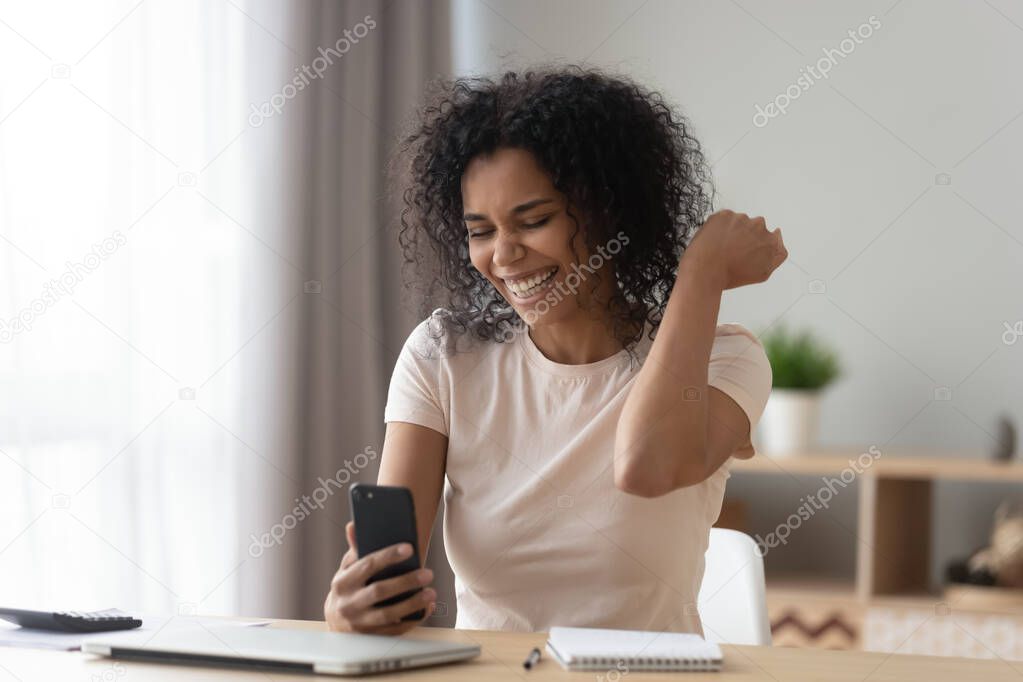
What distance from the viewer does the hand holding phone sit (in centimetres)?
115

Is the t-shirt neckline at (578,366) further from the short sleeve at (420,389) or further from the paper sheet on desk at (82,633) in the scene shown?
the paper sheet on desk at (82,633)

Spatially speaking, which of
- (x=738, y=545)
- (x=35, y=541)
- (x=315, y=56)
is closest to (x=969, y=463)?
(x=738, y=545)

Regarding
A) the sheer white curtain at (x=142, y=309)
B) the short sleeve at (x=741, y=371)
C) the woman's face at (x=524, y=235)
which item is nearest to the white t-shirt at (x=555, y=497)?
the short sleeve at (x=741, y=371)

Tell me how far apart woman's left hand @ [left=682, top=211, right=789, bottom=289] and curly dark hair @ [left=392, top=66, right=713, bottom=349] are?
134mm

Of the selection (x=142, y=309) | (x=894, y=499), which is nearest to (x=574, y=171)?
(x=142, y=309)

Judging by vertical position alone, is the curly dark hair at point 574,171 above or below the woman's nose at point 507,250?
above

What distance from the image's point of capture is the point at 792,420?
2848 millimetres

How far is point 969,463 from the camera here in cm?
268

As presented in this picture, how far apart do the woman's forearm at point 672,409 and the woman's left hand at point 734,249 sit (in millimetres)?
52

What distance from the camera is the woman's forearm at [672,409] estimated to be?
135 cm

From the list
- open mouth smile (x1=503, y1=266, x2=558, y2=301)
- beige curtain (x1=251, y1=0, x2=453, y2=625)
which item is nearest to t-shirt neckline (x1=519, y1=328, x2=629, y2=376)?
open mouth smile (x1=503, y1=266, x2=558, y2=301)

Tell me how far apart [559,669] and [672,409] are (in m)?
0.41

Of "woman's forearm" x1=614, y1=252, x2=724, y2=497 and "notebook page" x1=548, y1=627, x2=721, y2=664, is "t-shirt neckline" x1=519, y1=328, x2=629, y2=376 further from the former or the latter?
"notebook page" x1=548, y1=627, x2=721, y2=664

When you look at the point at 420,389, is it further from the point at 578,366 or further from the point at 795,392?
the point at 795,392
